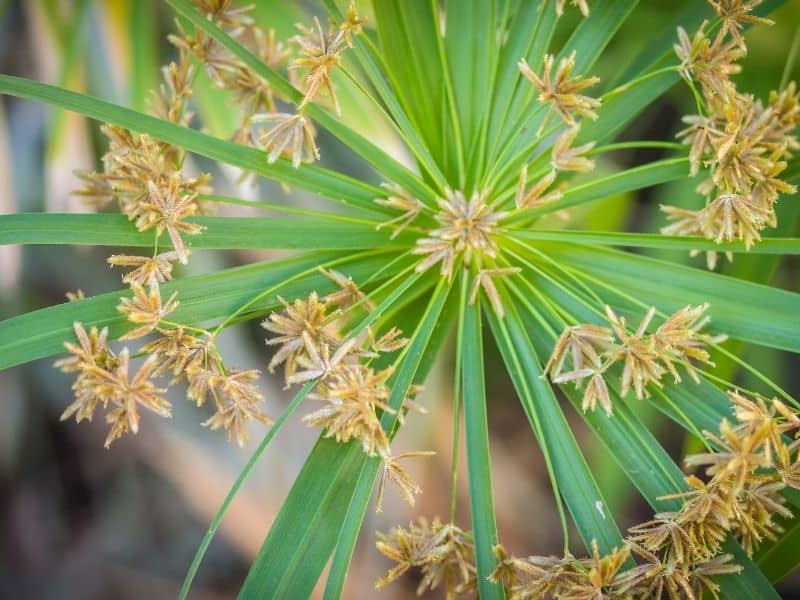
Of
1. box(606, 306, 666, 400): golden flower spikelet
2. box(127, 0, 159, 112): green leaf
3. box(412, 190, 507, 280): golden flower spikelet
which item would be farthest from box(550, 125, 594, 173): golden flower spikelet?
box(127, 0, 159, 112): green leaf

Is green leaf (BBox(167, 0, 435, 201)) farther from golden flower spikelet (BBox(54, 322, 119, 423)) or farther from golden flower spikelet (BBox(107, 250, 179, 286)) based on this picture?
golden flower spikelet (BBox(54, 322, 119, 423))

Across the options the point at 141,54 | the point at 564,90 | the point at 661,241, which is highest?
the point at 141,54

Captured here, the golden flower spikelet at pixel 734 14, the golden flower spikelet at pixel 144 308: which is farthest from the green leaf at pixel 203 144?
the golden flower spikelet at pixel 734 14

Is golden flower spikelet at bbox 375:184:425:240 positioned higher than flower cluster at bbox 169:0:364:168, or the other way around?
flower cluster at bbox 169:0:364:168

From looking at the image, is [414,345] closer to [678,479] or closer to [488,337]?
[678,479]

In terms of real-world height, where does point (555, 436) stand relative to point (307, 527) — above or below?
above

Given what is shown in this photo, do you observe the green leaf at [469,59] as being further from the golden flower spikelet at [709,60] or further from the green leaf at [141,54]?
the green leaf at [141,54]

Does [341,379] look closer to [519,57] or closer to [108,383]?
[108,383]

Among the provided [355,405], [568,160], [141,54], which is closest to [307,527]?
[355,405]
